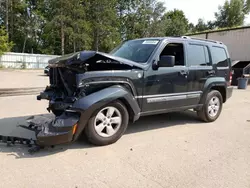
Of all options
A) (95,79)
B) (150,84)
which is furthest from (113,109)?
(150,84)

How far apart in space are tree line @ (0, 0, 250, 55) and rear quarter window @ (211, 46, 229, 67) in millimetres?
27309

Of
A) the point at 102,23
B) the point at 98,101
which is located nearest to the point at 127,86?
the point at 98,101

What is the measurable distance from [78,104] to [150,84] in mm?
1540

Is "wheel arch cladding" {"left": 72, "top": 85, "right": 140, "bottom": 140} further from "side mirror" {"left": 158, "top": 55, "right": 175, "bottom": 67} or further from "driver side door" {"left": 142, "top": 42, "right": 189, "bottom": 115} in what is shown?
"side mirror" {"left": 158, "top": 55, "right": 175, "bottom": 67}

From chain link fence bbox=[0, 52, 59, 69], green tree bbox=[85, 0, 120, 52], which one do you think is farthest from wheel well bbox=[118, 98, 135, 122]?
green tree bbox=[85, 0, 120, 52]

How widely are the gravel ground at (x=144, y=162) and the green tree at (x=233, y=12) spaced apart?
52972 mm

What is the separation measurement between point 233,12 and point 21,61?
143ft

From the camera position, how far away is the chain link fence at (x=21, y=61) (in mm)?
28378

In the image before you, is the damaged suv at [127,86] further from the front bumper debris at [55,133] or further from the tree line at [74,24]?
the tree line at [74,24]

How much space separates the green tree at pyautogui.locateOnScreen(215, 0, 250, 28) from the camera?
166ft

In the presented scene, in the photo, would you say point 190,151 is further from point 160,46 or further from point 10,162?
point 10,162

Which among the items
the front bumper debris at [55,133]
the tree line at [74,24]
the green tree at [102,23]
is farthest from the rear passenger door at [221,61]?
the green tree at [102,23]

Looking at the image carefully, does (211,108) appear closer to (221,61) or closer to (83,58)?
(221,61)

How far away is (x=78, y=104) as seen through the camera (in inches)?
150
